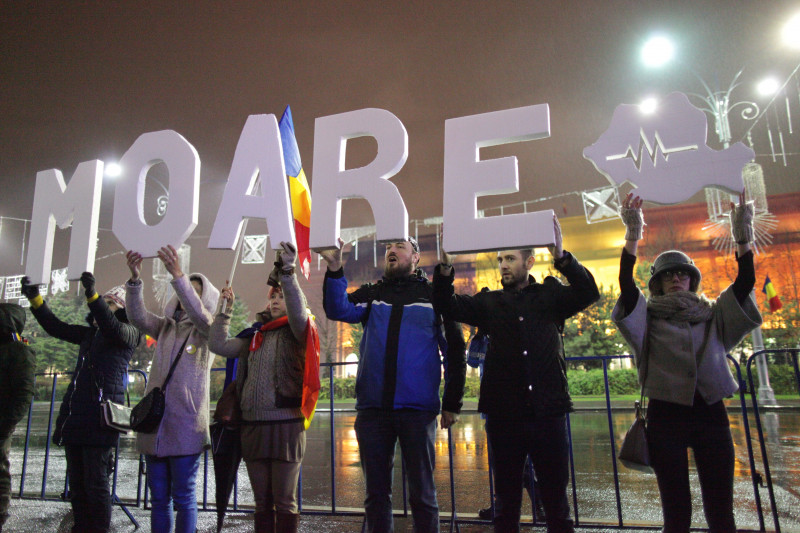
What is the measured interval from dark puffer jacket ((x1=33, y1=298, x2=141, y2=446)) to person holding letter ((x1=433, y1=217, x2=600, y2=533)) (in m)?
2.65

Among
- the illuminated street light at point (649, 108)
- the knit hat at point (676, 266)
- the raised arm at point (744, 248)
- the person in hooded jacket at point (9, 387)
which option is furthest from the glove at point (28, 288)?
the raised arm at point (744, 248)

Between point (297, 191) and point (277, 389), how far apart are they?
5.33 feet

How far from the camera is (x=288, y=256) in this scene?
3.54 metres

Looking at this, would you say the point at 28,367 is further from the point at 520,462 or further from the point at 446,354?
the point at 520,462

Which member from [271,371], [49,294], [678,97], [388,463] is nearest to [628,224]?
[678,97]

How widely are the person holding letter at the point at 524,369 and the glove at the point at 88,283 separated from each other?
8.93 feet

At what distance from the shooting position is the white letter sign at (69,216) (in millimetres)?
4254

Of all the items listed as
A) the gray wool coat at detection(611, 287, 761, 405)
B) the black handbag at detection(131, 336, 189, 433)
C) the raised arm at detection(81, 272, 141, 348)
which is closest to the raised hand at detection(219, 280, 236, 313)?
the black handbag at detection(131, 336, 189, 433)

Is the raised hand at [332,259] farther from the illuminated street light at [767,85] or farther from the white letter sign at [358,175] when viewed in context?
the illuminated street light at [767,85]

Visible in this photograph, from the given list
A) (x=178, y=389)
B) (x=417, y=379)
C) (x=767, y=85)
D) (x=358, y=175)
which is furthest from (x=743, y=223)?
(x=767, y=85)

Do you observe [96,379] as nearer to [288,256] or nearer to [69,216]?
[69,216]

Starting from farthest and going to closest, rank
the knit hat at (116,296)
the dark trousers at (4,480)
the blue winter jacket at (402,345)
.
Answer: the knit hat at (116,296) → the dark trousers at (4,480) → the blue winter jacket at (402,345)

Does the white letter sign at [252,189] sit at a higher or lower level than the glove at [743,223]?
higher

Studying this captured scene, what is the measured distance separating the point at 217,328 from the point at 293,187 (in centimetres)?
126
